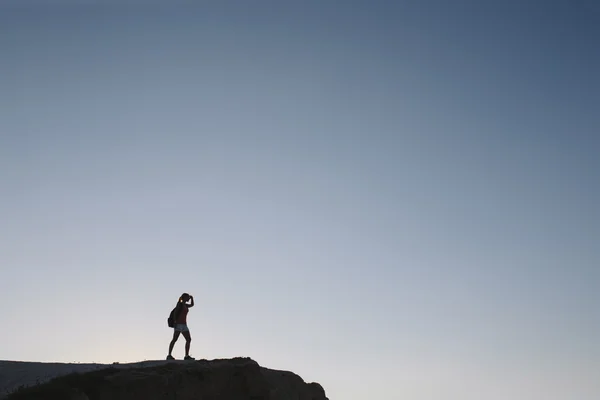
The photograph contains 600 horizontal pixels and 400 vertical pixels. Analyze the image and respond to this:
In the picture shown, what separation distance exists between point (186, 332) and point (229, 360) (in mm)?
1818

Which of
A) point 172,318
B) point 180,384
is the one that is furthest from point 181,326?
point 180,384

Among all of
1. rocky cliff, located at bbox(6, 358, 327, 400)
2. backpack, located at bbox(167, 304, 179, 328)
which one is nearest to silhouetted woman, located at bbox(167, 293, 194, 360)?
backpack, located at bbox(167, 304, 179, 328)

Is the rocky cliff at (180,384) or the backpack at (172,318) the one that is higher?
the backpack at (172,318)

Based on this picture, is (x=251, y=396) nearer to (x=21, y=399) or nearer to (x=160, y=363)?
(x=160, y=363)

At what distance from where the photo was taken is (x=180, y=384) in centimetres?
1675

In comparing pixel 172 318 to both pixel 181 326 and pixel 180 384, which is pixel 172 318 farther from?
pixel 180 384

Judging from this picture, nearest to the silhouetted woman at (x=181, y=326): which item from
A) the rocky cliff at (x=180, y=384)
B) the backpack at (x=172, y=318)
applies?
the backpack at (x=172, y=318)

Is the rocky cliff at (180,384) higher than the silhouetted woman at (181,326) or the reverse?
the reverse

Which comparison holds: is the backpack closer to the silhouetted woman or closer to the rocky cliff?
the silhouetted woman

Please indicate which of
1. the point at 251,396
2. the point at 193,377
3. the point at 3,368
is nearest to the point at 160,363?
the point at 193,377

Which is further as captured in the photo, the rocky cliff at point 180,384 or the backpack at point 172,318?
the backpack at point 172,318

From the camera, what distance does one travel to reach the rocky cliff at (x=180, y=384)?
49.4 feet

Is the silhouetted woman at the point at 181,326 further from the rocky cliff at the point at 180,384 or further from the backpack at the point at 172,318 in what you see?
the rocky cliff at the point at 180,384

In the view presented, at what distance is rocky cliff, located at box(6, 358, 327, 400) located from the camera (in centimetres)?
1505
